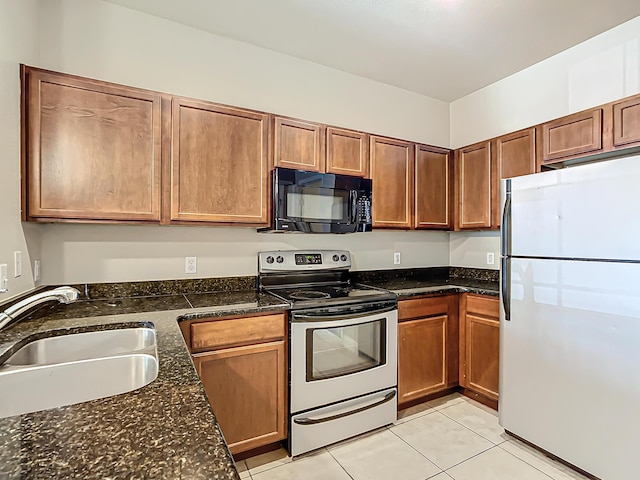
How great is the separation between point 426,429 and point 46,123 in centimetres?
289

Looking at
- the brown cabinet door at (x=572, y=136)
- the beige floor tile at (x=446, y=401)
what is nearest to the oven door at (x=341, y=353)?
the beige floor tile at (x=446, y=401)

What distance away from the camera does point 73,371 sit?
1143mm

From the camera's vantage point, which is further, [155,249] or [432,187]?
[432,187]

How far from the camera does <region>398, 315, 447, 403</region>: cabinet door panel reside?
2.47 m

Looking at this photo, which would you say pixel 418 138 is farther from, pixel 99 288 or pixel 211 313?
pixel 99 288

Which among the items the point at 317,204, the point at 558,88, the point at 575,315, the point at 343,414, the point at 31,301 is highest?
the point at 558,88

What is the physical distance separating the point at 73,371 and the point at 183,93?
1825 millimetres

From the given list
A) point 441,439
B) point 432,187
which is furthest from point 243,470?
point 432,187

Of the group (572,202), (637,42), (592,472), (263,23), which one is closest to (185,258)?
(263,23)

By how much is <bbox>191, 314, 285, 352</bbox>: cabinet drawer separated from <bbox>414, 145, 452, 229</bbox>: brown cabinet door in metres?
1.57

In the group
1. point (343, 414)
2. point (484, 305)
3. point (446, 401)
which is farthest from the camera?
point (446, 401)

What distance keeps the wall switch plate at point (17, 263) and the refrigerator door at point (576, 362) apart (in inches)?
106

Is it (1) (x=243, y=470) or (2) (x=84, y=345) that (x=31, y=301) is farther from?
(1) (x=243, y=470)

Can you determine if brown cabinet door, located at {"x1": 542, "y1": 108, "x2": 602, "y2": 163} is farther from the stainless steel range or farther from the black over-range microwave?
the stainless steel range
